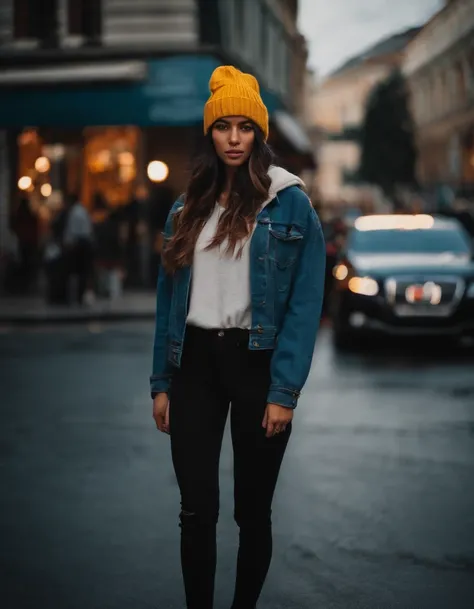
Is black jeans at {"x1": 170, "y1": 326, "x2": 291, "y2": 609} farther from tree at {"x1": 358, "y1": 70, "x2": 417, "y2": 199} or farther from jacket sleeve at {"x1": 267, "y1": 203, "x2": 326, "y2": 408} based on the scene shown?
tree at {"x1": 358, "y1": 70, "x2": 417, "y2": 199}

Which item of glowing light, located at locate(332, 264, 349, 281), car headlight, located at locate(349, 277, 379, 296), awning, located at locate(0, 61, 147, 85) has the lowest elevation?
car headlight, located at locate(349, 277, 379, 296)

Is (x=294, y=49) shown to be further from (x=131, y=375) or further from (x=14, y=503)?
(x=14, y=503)

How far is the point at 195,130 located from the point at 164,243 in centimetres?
1746

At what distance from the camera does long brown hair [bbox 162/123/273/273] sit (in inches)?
136

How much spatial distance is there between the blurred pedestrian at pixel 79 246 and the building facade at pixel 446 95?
35398 millimetres

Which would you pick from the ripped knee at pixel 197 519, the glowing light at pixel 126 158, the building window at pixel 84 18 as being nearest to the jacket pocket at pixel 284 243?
the ripped knee at pixel 197 519

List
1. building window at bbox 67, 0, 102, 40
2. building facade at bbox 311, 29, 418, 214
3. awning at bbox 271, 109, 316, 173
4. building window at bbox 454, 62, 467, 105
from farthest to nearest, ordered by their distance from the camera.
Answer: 1. building facade at bbox 311, 29, 418, 214
2. building window at bbox 454, 62, 467, 105
3. awning at bbox 271, 109, 316, 173
4. building window at bbox 67, 0, 102, 40

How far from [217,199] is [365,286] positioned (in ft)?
29.0

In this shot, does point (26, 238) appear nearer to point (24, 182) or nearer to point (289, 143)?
point (24, 182)

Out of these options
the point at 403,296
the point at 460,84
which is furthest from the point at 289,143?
the point at 460,84

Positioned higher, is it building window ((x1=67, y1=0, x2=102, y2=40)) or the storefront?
building window ((x1=67, y1=0, x2=102, y2=40))

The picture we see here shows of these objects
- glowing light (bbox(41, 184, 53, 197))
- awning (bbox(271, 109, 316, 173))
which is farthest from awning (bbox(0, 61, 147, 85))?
awning (bbox(271, 109, 316, 173))

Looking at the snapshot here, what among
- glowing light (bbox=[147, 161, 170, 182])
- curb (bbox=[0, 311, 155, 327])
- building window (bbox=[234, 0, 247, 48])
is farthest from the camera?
building window (bbox=[234, 0, 247, 48])

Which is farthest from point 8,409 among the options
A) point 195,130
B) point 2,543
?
point 195,130
